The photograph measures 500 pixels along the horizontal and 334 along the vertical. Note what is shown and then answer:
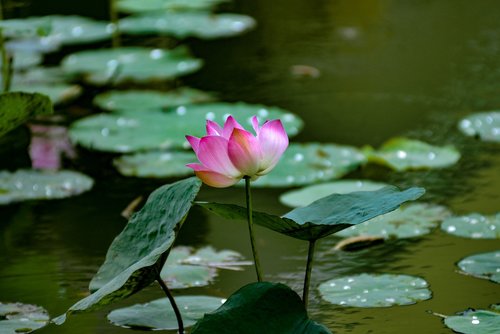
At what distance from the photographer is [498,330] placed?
1.36 m

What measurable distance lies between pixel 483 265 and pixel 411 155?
0.66 meters

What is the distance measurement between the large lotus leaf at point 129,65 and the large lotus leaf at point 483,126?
891 millimetres

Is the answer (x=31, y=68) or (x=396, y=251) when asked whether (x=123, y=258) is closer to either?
(x=396, y=251)

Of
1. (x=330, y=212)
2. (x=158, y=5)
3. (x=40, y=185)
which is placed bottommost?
(x=40, y=185)

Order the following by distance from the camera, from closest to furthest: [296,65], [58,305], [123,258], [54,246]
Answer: [123,258] < [58,305] < [54,246] < [296,65]

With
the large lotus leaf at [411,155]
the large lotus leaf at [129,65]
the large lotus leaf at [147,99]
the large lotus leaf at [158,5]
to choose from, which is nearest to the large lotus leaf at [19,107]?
the large lotus leaf at [411,155]

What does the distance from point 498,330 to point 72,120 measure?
1622 millimetres

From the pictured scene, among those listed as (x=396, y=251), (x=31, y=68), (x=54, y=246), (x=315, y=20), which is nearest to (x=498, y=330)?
(x=396, y=251)

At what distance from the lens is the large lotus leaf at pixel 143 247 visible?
1201 mm

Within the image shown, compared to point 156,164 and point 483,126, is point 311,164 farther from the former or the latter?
point 483,126

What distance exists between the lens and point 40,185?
2.24 meters

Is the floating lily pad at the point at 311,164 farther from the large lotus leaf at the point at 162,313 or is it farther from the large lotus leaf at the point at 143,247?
the large lotus leaf at the point at 143,247

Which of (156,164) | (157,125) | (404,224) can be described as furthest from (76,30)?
(404,224)

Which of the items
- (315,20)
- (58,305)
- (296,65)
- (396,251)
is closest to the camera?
(58,305)
